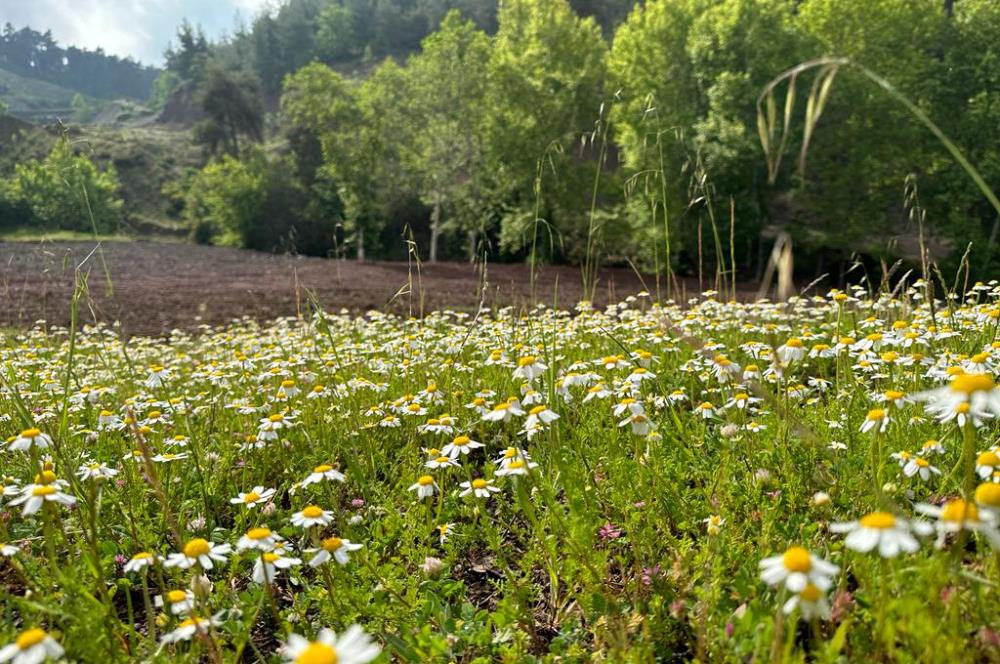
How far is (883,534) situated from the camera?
1.24m

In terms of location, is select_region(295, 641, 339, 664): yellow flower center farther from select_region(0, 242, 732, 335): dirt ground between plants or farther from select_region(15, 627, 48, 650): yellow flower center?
select_region(0, 242, 732, 335): dirt ground between plants

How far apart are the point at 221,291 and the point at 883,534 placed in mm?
15667

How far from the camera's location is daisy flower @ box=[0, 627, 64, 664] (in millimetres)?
1333

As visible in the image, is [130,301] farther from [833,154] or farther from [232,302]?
[833,154]

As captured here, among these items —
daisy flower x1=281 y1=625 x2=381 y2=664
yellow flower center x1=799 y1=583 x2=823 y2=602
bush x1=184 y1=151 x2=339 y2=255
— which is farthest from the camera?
bush x1=184 y1=151 x2=339 y2=255

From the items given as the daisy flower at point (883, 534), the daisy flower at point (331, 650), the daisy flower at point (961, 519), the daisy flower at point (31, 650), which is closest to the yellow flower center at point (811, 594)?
the daisy flower at point (883, 534)

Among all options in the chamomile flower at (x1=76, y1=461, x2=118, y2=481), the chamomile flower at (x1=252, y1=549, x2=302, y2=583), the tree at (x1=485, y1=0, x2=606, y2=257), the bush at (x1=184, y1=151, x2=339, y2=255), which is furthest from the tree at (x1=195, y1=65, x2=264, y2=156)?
the chamomile flower at (x1=252, y1=549, x2=302, y2=583)

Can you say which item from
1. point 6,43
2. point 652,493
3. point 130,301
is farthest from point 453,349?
point 6,43

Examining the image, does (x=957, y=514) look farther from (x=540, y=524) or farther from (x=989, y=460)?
(x=540, y=524)

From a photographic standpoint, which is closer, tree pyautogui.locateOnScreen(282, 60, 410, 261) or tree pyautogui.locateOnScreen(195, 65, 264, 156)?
tree pyautogui.locateOnScreen(282, 60, 410, 261)

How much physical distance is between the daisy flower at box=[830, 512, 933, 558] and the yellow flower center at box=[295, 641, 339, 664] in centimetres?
95

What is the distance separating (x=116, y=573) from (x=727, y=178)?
80.2ft

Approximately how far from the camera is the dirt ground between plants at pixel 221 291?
10.8 metres

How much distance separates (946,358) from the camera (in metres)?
2.92
